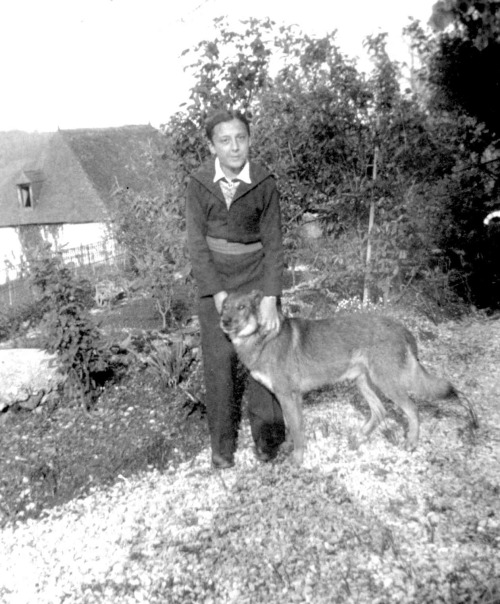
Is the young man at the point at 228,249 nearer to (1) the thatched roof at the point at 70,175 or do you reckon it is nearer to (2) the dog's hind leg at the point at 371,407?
(2) the dog's hind leg at the point at 371,407

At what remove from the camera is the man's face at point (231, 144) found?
4.44 meters

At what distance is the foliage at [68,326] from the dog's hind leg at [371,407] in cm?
259

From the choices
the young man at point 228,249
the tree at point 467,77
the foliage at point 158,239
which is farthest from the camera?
the tree at point 467,77

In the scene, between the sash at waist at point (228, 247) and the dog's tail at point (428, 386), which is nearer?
the sash at waist at point (228, 247)

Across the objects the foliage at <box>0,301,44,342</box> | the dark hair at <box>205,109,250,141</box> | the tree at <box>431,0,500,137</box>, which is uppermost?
the tree at <box>431,0,500,137</box>

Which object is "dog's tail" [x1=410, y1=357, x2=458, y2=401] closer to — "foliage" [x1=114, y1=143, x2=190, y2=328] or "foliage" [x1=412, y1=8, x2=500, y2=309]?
"foliage" [x1=114, y1=143, x2=190, y2=328]

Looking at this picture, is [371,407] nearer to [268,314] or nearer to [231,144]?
[268,314]

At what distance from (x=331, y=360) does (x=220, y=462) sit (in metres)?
1.21

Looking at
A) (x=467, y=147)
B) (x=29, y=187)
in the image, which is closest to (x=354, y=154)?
(x=467, y=147)

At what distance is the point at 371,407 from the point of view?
211 inches

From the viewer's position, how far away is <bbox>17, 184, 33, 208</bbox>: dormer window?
3206cm

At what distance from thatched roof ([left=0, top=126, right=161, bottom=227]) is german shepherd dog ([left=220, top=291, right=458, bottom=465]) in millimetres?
25241

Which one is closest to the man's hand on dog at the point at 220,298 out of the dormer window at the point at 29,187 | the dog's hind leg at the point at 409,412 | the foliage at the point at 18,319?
the dog's hind leg at the point at 409,412

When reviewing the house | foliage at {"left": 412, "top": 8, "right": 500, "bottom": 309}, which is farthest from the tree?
the house
